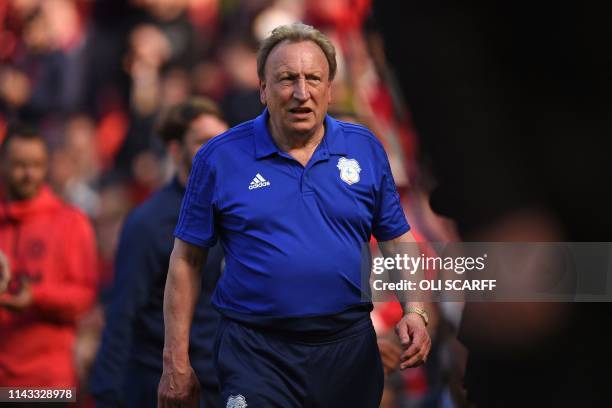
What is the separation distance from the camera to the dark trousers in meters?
3.45

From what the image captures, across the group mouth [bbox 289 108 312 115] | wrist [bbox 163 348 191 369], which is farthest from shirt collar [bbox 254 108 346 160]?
wrist [bbox 163 348 191 369]

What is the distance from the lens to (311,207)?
349 centimetres

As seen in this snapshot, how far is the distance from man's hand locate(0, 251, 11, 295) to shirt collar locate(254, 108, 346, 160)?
1903 millimetres

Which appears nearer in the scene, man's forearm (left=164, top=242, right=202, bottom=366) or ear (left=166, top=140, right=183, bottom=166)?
man's forearm (left=164, top=242, right=202, bottom=366)

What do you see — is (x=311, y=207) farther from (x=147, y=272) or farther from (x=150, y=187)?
(x=150, y=187)

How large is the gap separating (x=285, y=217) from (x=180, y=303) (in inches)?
16.6

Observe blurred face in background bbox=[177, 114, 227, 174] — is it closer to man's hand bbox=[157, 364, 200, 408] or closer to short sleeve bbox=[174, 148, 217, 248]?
short sleeve bbox=[174, 148, 217, 248]

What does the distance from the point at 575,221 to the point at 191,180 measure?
1789 millimetres

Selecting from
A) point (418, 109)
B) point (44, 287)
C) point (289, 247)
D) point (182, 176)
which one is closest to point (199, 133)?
point (182, 176)

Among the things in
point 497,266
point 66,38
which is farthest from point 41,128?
point 497,266

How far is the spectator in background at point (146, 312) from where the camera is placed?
459cm

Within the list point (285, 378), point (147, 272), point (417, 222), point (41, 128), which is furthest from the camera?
point (41, 128)

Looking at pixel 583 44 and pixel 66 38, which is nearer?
pixel 583 44

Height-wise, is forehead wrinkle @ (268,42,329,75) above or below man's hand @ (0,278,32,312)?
above
